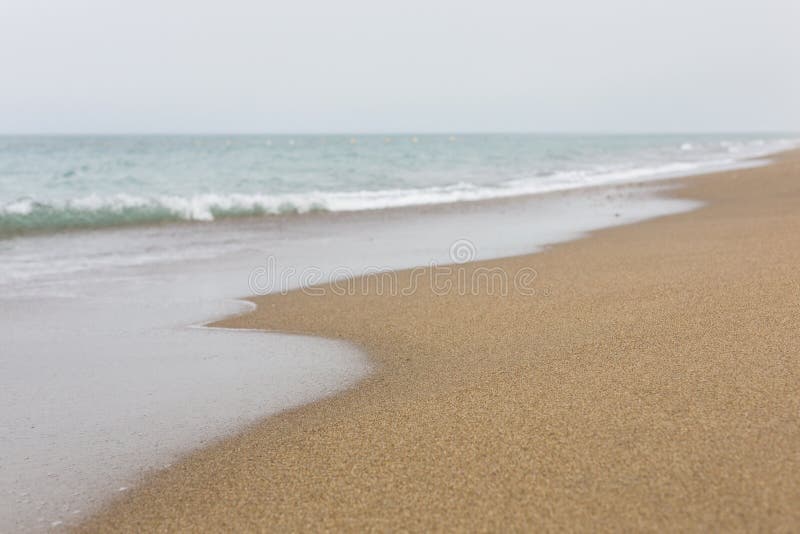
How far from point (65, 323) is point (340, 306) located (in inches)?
98.7

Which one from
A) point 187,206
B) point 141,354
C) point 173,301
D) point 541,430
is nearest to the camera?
point 541,430

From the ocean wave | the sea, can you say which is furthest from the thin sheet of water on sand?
the ocean wave

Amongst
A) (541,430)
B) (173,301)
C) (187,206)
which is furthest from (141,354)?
(187,206)

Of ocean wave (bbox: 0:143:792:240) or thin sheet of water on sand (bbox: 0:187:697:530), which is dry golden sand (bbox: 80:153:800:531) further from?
ocean wave (bbox: 0:143:792:240)

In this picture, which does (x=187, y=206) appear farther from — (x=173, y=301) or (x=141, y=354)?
(x=141, y=354)

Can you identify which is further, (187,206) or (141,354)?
(187,206)

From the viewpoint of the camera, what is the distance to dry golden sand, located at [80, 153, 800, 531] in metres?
2.51

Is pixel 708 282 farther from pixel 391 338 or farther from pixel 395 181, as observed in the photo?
pixel 395 181

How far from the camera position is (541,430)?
3.12m

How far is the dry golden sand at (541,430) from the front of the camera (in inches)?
98.8

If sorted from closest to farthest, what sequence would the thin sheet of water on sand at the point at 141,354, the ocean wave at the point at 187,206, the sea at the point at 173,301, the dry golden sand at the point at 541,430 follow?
the dry golden sand at the point at 541,430 < the thin sheet of water on sand at the point at 141,354 < the sea at the point at 173,301 < the ocean wave at the point at 187,206

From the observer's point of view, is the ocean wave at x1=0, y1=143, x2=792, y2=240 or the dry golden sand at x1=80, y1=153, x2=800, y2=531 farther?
the ocean wave at x1=0, y1=143, x2=792, y2=240

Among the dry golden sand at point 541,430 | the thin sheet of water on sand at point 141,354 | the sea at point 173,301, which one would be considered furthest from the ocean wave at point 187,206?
the dry golden sand at point 541,430

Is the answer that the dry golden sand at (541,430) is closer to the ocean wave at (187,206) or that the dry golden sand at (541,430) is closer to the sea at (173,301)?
the sea at (173,301)
